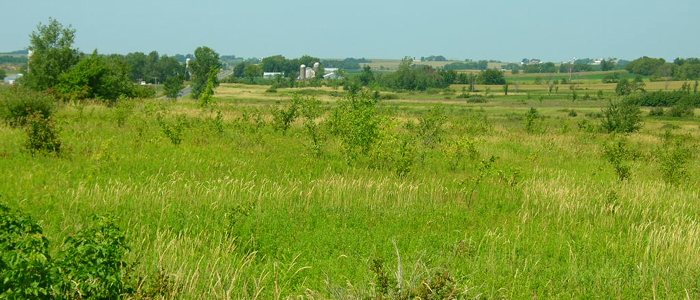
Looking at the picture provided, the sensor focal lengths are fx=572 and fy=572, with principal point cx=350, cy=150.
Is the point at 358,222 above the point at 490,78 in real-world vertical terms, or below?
above

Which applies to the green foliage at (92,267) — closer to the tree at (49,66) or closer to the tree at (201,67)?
the tree at (49,66)

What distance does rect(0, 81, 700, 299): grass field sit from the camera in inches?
222

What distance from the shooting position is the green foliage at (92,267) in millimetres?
4156

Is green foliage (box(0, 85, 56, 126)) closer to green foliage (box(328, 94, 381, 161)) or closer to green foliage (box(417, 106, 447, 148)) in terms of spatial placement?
green foliage (box(328, 94, 381, 161))

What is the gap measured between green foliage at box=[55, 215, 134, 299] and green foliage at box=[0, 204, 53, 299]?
0.50ft

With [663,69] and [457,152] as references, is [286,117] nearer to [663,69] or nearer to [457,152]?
[457,152]

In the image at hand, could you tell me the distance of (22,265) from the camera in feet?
12.0

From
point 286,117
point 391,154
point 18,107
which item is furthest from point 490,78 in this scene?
point 391,154

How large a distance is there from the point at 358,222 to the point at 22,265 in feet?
15.2

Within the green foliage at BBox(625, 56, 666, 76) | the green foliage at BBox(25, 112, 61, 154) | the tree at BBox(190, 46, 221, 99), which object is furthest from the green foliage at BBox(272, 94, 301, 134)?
the green foliage at BBox(625, 56, 666, 76)

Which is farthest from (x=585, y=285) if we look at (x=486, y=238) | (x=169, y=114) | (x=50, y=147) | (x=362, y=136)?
(x=169, y=114)

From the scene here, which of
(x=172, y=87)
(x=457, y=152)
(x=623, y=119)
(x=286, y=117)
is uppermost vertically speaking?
(x=286, y=117)

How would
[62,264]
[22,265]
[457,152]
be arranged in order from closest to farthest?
[22,265]
[62,264]
[457,152]

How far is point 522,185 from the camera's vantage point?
11.2 metres
